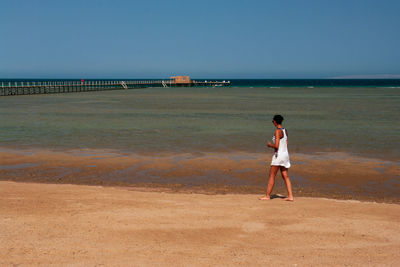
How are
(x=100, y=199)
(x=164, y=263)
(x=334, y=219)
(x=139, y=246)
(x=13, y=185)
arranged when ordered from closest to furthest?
(x=164, y=263) → (x=139, y=246) → (x=334, y=219) → (x=100, y=199) → (x=13, y=185)

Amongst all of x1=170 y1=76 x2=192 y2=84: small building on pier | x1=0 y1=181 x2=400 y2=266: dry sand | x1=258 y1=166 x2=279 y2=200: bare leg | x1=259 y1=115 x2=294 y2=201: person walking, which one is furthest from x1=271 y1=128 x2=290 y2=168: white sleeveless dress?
x1=170 y1=76 x2=192 y2=84: small building on pier

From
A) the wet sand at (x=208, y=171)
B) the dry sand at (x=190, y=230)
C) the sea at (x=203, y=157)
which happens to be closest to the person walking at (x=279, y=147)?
the dry sand at (x=190, y=230)

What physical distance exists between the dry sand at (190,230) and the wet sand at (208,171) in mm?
1393

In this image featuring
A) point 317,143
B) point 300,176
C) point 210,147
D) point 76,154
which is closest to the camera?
point 300,176

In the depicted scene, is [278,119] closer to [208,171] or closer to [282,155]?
[282,155]

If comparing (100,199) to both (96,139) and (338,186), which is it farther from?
(96,139)

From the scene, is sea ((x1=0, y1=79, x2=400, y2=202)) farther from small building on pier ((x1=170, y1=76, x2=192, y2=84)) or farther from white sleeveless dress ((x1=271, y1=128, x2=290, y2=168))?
small building on pier ((x1=170, y1=76, x2=192, y2=84))

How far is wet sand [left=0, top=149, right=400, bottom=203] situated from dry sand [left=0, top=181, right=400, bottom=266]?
1.39 meters

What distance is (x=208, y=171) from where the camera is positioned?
1142 centimetres

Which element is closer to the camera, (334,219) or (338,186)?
(334,219)

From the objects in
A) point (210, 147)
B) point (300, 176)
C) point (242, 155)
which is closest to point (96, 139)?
point (210, 147)

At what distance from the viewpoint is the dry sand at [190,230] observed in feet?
17.3

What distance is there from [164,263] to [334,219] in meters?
3.07

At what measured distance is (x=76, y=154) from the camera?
13.8 m
